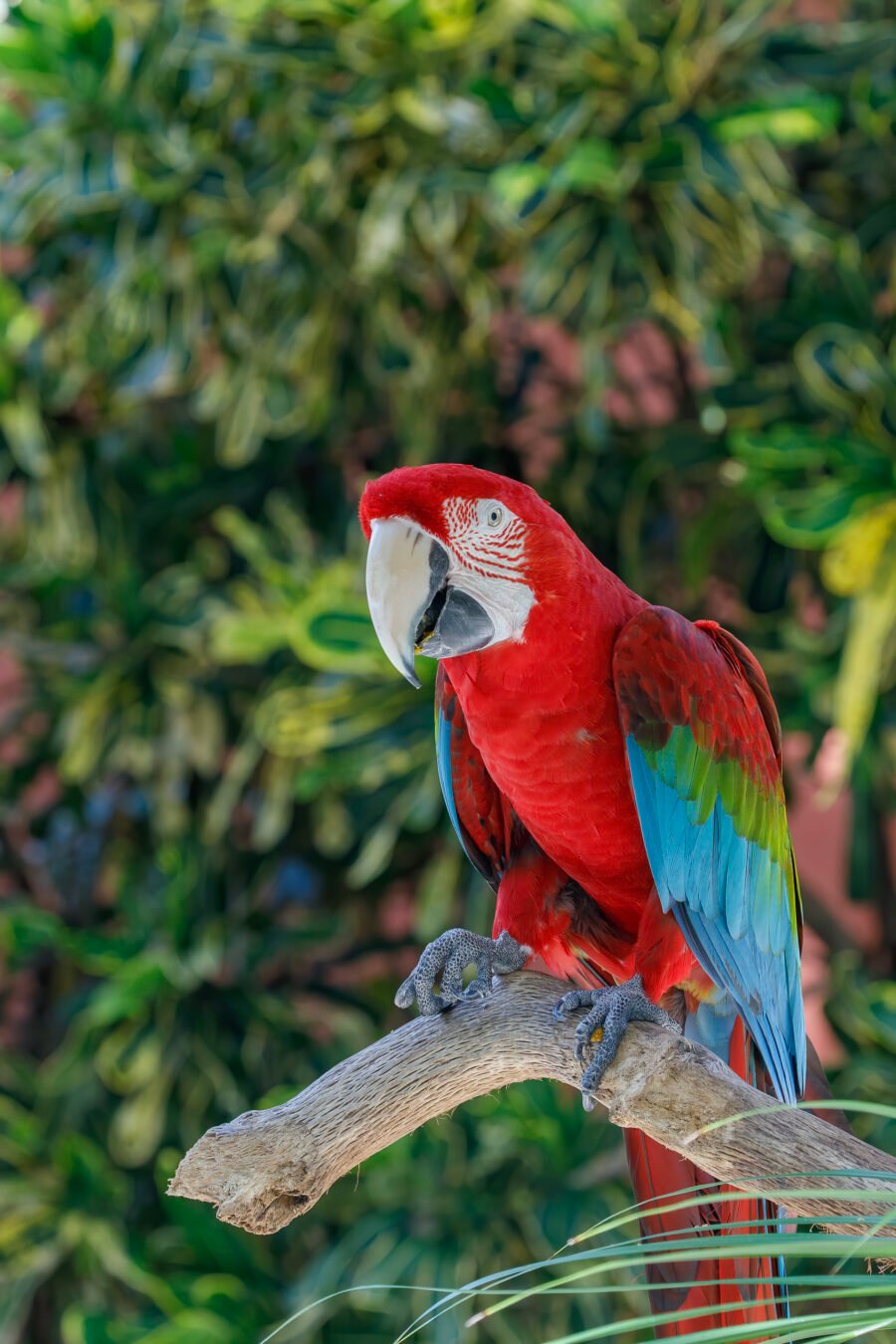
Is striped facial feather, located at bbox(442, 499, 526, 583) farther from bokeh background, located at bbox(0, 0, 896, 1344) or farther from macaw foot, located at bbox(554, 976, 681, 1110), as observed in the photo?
bokeh background, located at bbox(0, 0, 896, 1344)

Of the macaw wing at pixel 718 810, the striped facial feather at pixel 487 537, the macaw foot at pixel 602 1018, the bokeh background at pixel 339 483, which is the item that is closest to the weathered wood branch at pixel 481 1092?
the macaw foot at pixel 602 1018

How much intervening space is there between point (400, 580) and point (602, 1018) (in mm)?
242

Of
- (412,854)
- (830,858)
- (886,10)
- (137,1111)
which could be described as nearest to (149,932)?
(137,1111)

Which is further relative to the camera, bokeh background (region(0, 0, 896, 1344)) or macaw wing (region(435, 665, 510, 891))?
bokeh background (region(0, 0, 896, 1344))

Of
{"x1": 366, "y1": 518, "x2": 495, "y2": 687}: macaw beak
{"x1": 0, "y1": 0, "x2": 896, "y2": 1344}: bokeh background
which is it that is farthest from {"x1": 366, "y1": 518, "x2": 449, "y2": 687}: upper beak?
{"x1": 0, "y1": 0, "x2": 896, "y2": 1344}: bokeh background

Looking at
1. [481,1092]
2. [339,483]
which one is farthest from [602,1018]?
[339,483]

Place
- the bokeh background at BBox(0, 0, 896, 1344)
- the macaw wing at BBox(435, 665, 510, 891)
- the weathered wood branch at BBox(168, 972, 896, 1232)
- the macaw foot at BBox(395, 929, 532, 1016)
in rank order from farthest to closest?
the bokeh background at BBox(0, 0, 896, 1344), the macaw wing at BBox(435, 665, 510, 891), the macaw foot at BBox(395, 929, 532, 1016), the weathered wood branch at BBox(168, 972, 896, 1232)

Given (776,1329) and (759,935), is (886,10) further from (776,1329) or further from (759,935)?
(776,1329)

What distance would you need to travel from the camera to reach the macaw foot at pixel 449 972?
2.39 ft

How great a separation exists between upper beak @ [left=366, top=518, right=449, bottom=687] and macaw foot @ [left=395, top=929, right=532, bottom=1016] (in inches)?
6.2

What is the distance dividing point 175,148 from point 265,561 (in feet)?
1.58

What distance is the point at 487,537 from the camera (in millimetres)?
718

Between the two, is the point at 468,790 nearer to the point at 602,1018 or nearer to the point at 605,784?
the point at 605,784

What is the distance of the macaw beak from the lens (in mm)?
695
